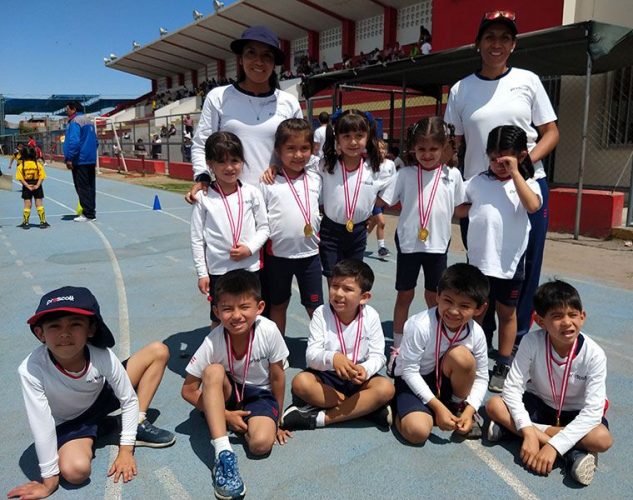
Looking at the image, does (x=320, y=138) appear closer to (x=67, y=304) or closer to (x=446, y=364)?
(x=446, y=364)

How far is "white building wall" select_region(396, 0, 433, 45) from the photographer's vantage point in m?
21.5

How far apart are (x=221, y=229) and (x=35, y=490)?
1.63m

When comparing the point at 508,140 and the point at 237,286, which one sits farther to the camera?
the point at 508,140

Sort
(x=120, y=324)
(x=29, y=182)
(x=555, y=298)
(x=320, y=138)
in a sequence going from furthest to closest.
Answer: (x=29, y=182), (x=320, y=138), (x=120, y=324), (x=555, y=298)

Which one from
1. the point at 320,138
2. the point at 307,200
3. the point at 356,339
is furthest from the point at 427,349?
the point at 320,138

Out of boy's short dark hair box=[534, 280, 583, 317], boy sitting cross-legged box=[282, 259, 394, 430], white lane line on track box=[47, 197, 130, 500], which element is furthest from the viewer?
boy sitting cross-legged box=[282, 259, 394, 430]

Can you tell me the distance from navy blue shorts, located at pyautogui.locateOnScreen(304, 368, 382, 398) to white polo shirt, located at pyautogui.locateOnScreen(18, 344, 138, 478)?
1003mm

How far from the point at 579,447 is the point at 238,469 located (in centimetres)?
164

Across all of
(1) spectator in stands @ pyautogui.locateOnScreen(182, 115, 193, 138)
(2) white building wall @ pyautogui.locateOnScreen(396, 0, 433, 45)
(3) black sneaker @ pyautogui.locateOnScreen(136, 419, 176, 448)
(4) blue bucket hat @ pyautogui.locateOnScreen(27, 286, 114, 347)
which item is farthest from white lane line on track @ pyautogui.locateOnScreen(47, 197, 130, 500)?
(2) white building wall @ pyautogui.locateOnScreen(396, 0, 433, 45)

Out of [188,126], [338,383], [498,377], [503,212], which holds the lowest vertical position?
[498,377]

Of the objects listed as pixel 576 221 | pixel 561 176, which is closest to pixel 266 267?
pixel 576 221

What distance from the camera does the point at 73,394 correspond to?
252 centimetres

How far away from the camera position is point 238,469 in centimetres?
249

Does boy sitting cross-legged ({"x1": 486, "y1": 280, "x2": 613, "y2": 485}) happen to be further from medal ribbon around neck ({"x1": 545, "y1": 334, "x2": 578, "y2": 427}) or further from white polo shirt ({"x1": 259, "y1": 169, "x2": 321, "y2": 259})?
white polo shirt ({"x1": 259, "y1": 169, "x2": 321, "y2": 259})
